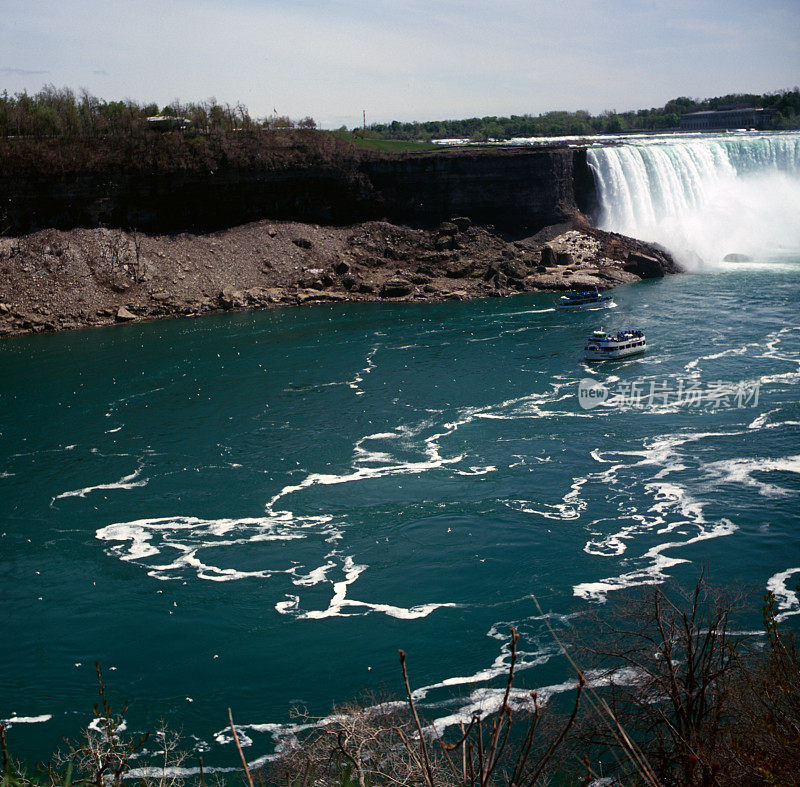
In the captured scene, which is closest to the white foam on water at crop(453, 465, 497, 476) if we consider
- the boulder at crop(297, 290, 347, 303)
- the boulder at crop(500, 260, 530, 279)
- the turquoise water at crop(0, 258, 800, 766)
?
the turquoise water at crop(0, 258, 800, 766)

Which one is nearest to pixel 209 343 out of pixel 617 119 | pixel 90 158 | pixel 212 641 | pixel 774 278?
pixel 90 158

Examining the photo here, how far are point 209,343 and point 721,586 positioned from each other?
44.2 meters

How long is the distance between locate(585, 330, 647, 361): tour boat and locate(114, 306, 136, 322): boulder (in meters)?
39.0

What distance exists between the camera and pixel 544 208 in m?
87.6

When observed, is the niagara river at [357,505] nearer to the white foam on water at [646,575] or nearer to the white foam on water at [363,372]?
the white foam on water at [646,575]

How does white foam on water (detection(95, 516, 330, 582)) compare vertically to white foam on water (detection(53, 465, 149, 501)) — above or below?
below

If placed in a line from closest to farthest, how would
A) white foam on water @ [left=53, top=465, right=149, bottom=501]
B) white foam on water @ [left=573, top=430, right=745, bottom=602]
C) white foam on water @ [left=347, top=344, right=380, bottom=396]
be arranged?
white foam on water @ [left=573, top=430, right=745, bottom=602], white foam on water @ [left=53, top=465, right=149, bottom=501], white foam on water @ [left=347, top=344, right=380, bottom=396]

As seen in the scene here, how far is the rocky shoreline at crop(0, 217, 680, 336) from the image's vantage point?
227ft

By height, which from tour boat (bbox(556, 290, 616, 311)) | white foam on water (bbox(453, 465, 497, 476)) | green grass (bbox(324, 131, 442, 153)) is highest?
green grass (bbox(324, 131, 442, 153))

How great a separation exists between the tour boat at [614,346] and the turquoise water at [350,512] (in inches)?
42.6

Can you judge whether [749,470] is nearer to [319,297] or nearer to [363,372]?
[363,372]

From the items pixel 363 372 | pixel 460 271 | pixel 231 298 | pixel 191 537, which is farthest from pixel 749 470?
pixel 231 298

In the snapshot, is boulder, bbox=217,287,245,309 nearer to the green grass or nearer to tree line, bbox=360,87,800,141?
the green grass

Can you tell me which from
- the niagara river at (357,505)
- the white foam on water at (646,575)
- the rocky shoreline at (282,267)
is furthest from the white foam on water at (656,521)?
the rocky shoreline at (282,267)
